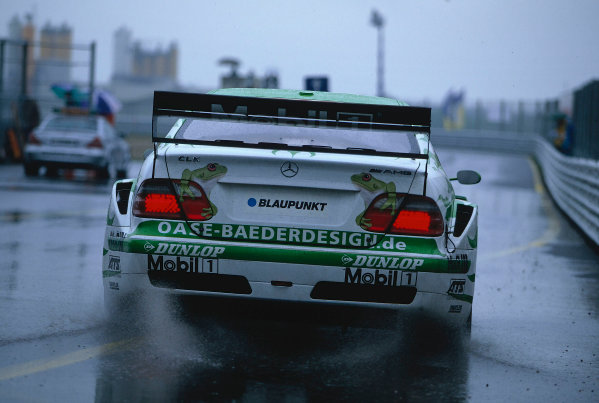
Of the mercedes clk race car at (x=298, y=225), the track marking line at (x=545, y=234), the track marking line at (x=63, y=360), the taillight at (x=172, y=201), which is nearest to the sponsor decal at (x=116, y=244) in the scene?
the mercedes clk race car at (x=298, y=225)

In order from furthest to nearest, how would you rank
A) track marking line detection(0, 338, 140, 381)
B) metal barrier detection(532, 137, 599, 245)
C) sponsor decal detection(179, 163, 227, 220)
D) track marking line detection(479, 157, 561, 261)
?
metal barrier detection(532, 137, 599, 245)
track marking line detection(479, 157, 561, 261)
sponsor decal detection(179, 163, 227, 220)
track marking line detection(0, 338, 140, 381)

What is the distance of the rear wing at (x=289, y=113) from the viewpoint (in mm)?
6078

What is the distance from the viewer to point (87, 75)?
33406 millimetres

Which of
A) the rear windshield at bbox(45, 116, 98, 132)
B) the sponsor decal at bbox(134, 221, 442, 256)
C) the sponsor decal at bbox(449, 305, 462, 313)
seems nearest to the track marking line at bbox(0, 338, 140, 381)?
the sponsor decal at bbox(134, 221, 442, 256)

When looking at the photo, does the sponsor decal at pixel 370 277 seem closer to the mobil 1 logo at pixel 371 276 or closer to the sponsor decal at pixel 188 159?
the mobil 1 logo at pixel 371 276

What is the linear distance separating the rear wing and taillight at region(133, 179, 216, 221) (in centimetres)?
24

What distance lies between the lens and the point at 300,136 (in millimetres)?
6500

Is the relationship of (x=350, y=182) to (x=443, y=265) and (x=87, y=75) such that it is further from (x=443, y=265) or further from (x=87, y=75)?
(x=87, y=75)

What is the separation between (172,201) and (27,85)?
91.7 ft

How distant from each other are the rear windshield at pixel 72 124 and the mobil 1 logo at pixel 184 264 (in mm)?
18961

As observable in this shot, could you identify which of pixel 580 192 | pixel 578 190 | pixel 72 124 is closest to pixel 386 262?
pixel 580 192

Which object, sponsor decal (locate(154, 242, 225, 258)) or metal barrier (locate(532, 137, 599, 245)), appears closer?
sponsor decal (locate(154, 242, 225, 258))

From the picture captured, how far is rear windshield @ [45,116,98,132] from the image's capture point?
2444 cm

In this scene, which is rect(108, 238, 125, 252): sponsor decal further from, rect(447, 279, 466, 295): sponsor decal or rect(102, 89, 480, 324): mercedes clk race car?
rect(447, 279, 466, 295): sponsor decal
